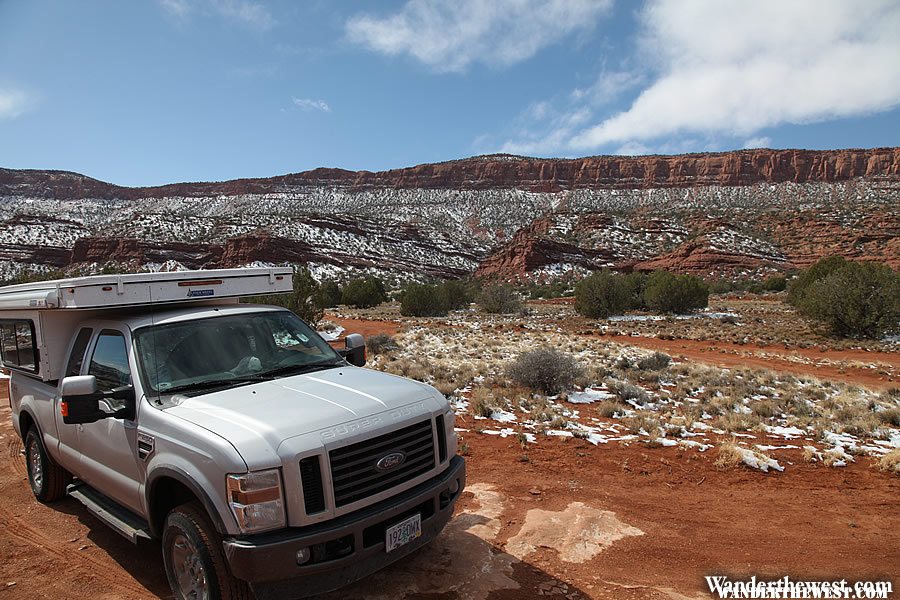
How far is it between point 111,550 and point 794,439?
899 cm

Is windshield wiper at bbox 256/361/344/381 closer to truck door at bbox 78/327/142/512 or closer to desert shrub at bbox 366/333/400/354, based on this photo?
truck door at bbox 78/327/142/512

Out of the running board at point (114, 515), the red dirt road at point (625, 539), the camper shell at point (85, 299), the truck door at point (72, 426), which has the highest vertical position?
the camper shell at point (85, 299)

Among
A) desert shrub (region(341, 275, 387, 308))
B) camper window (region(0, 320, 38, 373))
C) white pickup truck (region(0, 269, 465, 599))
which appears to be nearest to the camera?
white pickup truck (region(0, 269, 465, 599))

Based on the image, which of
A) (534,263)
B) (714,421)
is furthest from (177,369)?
(534,263)

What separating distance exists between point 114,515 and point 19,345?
2745mm

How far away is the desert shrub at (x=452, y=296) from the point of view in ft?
125

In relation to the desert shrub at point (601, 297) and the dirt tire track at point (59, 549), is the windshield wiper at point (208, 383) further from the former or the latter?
the desert shrub at point (601, 297)

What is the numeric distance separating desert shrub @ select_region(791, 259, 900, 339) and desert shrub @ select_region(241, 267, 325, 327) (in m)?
21.7

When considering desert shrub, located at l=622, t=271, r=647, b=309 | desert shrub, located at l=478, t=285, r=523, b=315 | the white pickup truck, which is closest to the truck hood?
the white pickup truck

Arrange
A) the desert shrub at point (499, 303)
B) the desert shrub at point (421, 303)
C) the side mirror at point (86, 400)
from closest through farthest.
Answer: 1. the side mirror at point (86, 400)
2. the desert shrub at point (421, 303)
3. the desert shrub at point (499, 303)

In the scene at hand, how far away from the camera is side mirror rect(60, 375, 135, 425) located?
12.3 feet

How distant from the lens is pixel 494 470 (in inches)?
266

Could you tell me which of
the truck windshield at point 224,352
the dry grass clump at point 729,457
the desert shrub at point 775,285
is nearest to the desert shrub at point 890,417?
the dry grass clump at point 729,457

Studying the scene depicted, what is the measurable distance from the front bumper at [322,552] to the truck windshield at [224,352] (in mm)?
1456
